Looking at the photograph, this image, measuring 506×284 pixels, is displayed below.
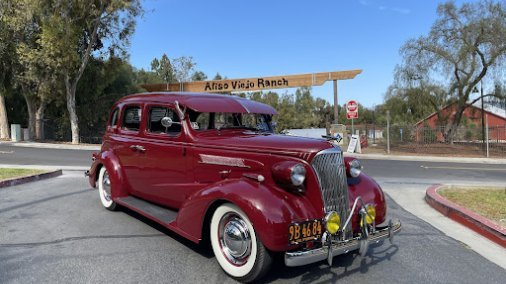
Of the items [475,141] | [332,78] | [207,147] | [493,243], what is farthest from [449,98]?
[207,147]

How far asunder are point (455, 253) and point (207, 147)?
334cm

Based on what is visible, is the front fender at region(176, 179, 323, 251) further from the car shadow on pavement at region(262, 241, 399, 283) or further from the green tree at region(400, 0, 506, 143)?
the green tree at region(400, 0, 506, 143)

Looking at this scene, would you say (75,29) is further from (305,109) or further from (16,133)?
(305,109)

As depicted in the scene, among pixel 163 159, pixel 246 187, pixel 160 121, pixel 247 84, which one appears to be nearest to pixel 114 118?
pixel 160 121

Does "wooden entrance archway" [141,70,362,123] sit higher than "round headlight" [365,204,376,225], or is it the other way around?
"wooden entrance archway" [141,70,362,123]

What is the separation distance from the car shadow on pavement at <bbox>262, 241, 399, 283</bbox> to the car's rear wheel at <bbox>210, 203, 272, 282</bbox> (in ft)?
0.83

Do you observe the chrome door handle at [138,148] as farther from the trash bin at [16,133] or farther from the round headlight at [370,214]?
the trash bin at [16,133]

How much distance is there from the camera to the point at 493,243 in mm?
5652

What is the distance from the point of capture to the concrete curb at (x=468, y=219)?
5699 mm

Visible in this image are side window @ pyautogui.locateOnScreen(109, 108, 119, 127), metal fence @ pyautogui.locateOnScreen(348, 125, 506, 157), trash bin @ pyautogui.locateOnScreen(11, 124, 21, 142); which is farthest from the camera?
trash bin @ pyautogui.locateOnScreen(11, 124, 21, 142)

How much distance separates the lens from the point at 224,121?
5.52 meters

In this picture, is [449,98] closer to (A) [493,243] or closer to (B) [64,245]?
(A) [493,243]

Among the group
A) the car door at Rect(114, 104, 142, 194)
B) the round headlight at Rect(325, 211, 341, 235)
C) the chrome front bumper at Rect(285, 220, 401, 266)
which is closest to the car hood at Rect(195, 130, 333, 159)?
the round headlight at Rect(325, 211, 341, 235)

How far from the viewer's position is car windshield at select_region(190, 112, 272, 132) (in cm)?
539
